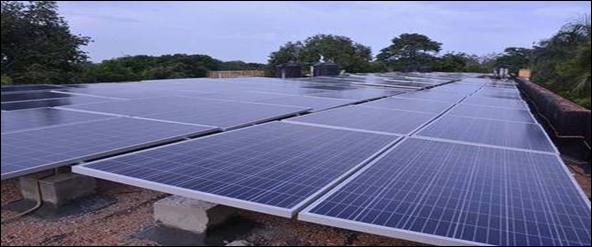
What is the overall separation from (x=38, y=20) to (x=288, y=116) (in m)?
17.4

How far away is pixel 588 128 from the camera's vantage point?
9.80m

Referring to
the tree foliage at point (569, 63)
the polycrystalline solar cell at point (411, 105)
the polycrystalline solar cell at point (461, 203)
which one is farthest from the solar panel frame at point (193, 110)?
the tree foliage at point (569, 63)

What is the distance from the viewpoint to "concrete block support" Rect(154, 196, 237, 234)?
18.6 feet

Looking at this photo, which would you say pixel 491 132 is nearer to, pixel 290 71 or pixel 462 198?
pixel 462 198

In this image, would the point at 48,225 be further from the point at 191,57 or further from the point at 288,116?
the point at 191,57

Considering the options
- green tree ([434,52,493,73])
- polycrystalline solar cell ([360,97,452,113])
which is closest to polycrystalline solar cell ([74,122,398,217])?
polycrystalline solar cell ([360,97,452,113])

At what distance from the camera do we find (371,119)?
10156 mm

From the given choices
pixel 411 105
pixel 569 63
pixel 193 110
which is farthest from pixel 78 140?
pixel 569 63

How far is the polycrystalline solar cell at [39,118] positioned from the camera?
7.89m

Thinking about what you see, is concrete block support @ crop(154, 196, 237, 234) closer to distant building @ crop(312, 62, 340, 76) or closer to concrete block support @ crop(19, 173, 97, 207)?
concrete block support @ crop(19, 173, 97, 207)

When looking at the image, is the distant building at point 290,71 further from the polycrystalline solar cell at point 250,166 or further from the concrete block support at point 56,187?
the concrete block support at point 56,187

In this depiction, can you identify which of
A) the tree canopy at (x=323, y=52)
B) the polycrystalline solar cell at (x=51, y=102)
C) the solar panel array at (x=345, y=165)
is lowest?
the solar panel array at (x=345, y=165)

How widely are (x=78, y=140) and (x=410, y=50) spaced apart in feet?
195

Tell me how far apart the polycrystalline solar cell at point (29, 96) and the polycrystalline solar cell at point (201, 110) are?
1992 millimetres
